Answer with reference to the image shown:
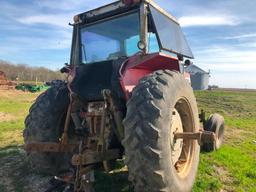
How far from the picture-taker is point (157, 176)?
11.2 feet

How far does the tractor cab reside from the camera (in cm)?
458

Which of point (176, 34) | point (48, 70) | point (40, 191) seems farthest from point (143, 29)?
point (48, 70)

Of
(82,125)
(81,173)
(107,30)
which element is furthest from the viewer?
(107,30)

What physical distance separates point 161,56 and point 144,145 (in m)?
1.68

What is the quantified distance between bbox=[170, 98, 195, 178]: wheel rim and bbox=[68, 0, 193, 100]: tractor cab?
744 millimetres

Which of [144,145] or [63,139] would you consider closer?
[144,145]

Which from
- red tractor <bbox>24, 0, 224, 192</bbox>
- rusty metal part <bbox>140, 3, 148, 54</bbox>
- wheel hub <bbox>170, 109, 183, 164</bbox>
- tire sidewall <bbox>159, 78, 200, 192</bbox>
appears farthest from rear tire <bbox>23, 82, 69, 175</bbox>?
tire sidewall <bbox>159, 78, 200, 192</bbox>

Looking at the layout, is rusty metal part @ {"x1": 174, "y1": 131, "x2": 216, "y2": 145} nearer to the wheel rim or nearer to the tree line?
the wheel rim

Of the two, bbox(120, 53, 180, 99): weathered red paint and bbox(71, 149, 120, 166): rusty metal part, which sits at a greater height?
bbox(120, 53, 180, 99): weathered red paint

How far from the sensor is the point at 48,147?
4301 mm

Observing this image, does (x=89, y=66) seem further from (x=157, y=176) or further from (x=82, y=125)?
(x=157, y=176)

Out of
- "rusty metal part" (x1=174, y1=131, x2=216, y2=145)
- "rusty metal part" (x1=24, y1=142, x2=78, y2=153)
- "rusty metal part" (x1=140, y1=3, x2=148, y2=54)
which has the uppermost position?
"rusty metal part" (x1=140, y1=3, x2=148, y2=54)

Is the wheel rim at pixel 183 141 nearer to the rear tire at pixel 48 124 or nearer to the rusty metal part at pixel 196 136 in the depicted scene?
the rusty metal part at pixel 196 136

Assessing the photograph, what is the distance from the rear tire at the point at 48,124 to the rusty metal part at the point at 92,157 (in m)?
0.99
